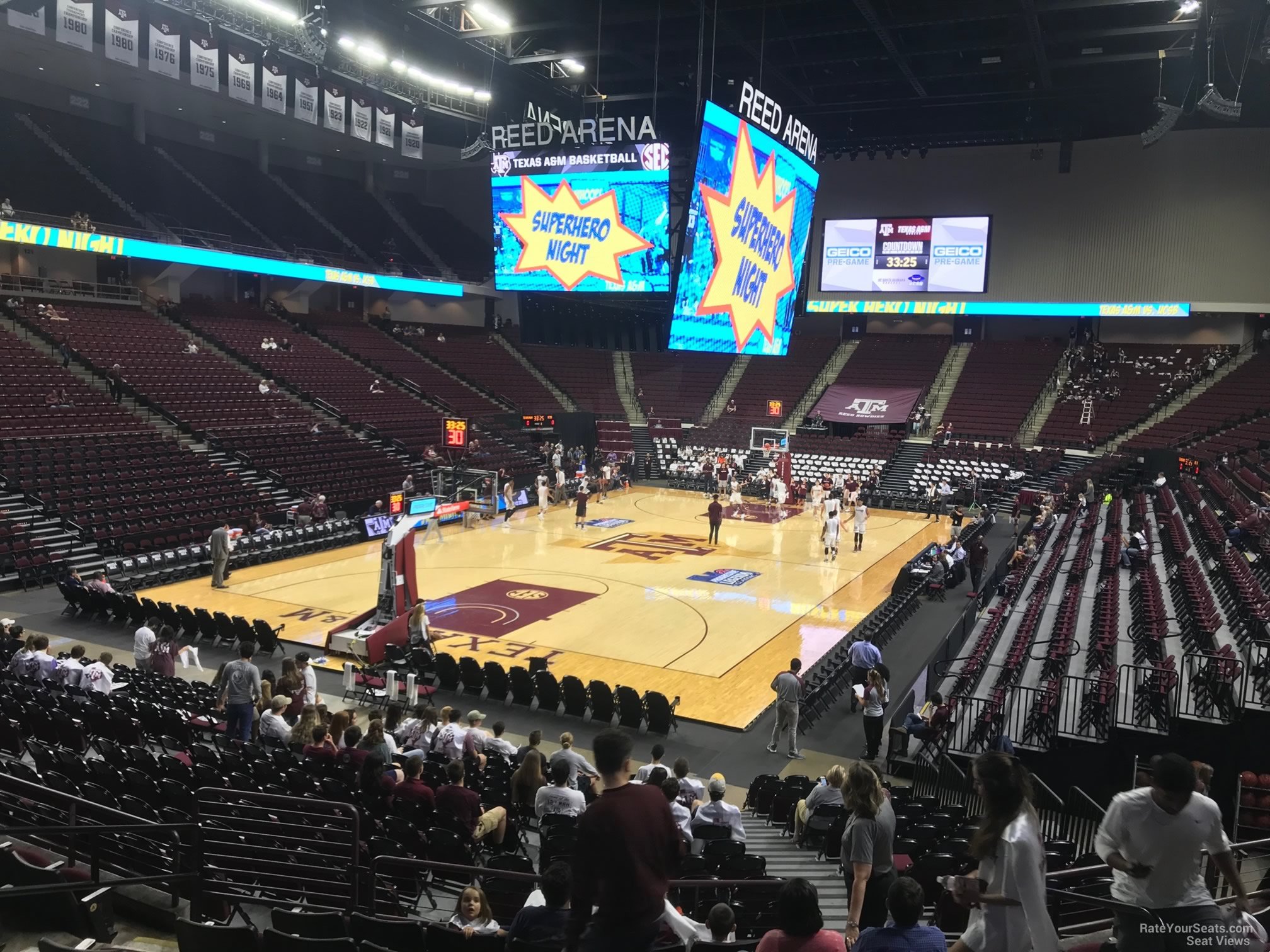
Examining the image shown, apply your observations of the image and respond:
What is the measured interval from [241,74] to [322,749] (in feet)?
82.7

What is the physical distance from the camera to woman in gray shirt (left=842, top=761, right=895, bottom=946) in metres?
4.70

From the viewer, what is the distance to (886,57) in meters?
28.1

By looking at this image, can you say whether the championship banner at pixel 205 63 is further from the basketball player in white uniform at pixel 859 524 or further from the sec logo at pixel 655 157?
the basketball player in white uniform at pixel 859 524

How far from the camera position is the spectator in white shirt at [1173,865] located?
3662mm

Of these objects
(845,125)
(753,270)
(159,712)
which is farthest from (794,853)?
(845,125)

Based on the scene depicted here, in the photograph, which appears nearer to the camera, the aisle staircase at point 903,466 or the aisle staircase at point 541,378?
the aisle staircase at point 903,466

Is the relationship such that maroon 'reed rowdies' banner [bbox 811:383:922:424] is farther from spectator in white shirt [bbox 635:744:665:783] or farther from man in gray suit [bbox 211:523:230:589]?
spectator in white shirt [bbox 635:744:665:783]

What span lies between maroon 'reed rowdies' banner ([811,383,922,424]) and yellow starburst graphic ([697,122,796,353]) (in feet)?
69.0

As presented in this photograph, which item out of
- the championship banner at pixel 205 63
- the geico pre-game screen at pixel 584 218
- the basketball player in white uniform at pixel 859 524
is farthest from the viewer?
the championship banner at pixel 205 63

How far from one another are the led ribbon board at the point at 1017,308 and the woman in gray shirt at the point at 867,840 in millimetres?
40102

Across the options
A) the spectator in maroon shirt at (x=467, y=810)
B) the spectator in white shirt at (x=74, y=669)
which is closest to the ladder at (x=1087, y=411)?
the spectator in maroon shirt at (x=467, y=810)

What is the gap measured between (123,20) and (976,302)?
3339 cm

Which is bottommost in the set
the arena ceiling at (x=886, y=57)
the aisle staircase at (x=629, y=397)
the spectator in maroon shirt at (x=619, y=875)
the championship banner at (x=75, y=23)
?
the spectator in maroon shirt at (x=619, y=875)

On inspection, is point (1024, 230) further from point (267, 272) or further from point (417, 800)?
point (417, 800)
